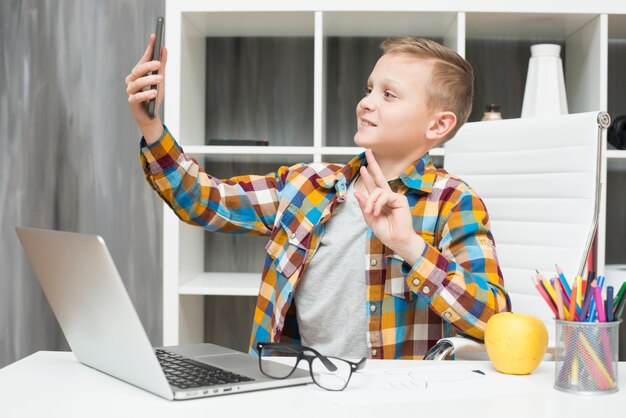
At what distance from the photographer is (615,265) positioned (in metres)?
2.32

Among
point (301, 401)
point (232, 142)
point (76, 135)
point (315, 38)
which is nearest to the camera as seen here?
point (301, 401)

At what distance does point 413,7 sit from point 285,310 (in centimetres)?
102

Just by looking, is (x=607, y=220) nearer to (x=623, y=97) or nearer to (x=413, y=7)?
(x=623, y=97)

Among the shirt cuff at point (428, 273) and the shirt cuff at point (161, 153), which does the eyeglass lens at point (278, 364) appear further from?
the shirt cuff at point (161, 153)

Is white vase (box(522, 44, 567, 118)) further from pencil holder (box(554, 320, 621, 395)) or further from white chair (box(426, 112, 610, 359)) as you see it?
pencil holder (box(554, 320, 621, 395))

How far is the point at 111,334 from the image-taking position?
83 cm

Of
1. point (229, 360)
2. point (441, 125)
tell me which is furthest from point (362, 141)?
point (229, 360)

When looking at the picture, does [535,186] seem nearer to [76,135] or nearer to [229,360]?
[229,360]

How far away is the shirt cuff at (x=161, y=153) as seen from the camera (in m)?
1.33

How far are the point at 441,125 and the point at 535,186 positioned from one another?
278mm

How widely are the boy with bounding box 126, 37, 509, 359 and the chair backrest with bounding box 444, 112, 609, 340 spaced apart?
18cm

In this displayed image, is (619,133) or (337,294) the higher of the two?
(619,133)

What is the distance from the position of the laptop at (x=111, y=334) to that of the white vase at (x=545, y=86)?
137 centimetres

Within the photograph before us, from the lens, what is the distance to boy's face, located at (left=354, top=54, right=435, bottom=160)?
4.68 feet
